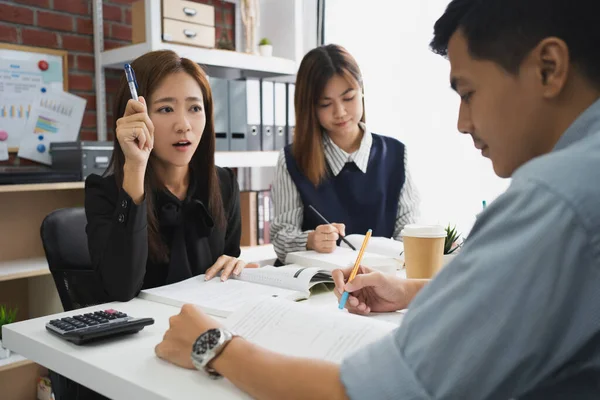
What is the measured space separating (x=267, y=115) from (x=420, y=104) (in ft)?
2.45

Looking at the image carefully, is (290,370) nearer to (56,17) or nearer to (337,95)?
(337,95)

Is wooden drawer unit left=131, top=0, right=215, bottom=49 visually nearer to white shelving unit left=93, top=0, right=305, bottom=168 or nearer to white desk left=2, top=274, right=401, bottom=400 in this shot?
white shelving unit left=93, top=0, right=305, bottom=168

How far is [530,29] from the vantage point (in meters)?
0.55

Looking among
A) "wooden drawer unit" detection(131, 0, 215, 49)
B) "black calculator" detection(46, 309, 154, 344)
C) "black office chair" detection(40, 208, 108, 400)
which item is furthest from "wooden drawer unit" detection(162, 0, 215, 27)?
"black calculator" detection(46, 309, 154, 344)

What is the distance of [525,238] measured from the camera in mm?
462

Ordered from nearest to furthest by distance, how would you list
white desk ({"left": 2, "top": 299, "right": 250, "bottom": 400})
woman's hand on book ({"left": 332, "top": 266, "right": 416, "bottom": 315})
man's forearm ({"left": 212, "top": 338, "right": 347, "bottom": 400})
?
1. man's forearm ({"left": 212, "top": 338, "right": 347, "bottom": 400})
2. white desk ({"left": 2, "top": 299, "right": 250, "bottom": 400})
3. woman's hand on book ({"left": 332, "top": 266, "right": 416, "bottom": 315})

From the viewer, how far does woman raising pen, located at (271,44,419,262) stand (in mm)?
2043

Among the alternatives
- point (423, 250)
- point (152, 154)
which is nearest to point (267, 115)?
point (152, 154)

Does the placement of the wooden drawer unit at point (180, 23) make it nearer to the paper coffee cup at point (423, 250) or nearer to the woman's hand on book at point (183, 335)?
the paper coffee cup at point (423, 250)

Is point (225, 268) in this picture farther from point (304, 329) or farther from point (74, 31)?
point (74, 31)

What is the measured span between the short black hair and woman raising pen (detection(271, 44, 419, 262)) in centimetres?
144

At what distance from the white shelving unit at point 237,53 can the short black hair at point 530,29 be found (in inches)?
78.4

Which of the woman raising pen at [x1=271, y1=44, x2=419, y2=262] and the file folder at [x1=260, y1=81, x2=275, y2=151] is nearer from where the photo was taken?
the woman raising pen at [x1=271, y1=44, x2=419, y2=262]

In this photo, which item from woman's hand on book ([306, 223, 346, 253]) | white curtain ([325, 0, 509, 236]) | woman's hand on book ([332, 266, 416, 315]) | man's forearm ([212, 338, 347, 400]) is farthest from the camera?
white curtain ([325, 0, 509, 236])
